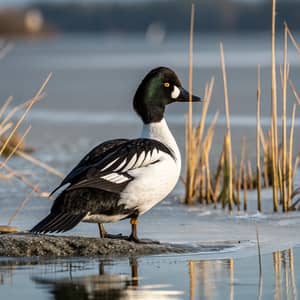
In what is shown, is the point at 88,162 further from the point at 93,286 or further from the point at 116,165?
the point at 93,286

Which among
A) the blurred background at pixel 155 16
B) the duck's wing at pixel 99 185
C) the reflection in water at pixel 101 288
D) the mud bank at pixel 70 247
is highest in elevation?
the blurred background at pixel 155 16

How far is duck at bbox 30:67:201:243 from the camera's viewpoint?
561 cm

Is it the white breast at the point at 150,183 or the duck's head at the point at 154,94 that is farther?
the duck's head at the point at 154,94

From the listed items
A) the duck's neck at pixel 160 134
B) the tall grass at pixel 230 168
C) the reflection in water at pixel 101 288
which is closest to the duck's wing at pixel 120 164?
the duck's neck at pixel 160 134

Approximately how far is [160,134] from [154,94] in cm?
30

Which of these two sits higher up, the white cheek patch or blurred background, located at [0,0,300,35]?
blurred background, located at [0,0,300,35]

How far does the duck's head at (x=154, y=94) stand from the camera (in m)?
6.23

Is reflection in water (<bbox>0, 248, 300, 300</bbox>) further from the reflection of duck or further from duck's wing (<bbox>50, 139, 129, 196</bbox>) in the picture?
duck's wing (<bbox>50, 139, 129, 196</bbox>)

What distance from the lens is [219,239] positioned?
19.9 ft

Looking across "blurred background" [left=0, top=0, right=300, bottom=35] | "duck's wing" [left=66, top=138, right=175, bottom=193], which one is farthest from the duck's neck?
"blurred background" [left=0, top=0, right=300, bottom=35]

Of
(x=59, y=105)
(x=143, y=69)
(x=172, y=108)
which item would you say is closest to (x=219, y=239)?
(x=172, y=108)

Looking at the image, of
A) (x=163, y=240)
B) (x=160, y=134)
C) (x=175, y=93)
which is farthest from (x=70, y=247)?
(x=175, y=93)

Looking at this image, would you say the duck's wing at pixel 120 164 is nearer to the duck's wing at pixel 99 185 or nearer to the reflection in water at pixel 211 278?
the duck's wing at pixel 99 185

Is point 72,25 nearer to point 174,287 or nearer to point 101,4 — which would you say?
point 101,4
